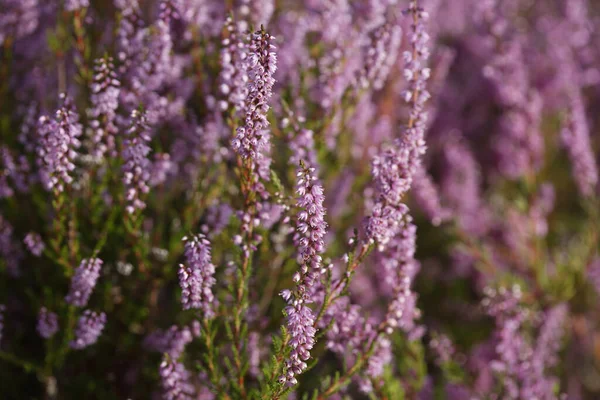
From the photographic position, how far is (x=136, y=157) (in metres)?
2.37

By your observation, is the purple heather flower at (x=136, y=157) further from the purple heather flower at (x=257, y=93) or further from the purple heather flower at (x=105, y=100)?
the purple heather flower at (x=257, y=93)

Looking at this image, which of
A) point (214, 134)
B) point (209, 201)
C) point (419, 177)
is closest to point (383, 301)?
point (419, 177)

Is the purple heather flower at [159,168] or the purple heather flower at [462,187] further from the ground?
the purple heather flower at [462,187]

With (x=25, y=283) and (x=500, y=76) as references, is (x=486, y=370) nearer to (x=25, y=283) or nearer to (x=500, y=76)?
(x=500, y=76)

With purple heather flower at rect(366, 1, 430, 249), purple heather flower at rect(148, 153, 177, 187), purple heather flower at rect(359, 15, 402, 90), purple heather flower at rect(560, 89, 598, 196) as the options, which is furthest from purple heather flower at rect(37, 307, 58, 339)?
purple heather flower at rect(560, 89, 598, 196)

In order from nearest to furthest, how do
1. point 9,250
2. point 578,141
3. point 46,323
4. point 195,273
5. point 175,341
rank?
point 195,273, point 175,341, point 46,323, point 9,250, point 578,141

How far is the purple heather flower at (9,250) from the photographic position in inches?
113

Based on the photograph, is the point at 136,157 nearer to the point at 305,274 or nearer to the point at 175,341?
the point at 175,341

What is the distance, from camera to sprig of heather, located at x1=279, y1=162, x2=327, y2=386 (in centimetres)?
190

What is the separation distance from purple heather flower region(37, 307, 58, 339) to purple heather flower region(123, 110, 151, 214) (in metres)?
0.63

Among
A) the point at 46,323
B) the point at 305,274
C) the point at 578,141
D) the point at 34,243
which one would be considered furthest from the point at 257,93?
the point at 578,141

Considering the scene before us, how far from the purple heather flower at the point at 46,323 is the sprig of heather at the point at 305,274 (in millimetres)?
1211

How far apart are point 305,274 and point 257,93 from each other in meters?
0.61

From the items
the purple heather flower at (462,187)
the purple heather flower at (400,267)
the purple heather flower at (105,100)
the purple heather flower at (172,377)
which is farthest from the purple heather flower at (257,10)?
the purple heather flower at (462,187)
